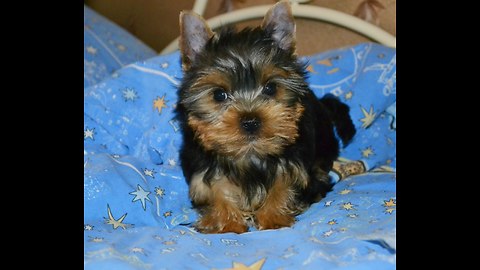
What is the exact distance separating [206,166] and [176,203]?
40cm

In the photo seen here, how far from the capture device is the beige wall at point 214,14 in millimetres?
5156

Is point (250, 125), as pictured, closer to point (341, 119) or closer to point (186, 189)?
point (186, 189)

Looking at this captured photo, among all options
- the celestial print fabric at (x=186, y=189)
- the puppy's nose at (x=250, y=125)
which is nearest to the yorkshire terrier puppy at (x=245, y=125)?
the puppy's nose at (x=250, y=125)

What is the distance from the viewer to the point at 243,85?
287 centimetres

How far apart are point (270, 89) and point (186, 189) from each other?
0.95m

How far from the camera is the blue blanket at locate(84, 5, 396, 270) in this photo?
2.27 m

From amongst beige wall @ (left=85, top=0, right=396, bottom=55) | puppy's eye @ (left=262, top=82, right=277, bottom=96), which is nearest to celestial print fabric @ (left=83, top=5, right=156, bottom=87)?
beige wall @ (left=85, top=0, right=396, bottom=55)

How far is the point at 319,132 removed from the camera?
3.82 meters

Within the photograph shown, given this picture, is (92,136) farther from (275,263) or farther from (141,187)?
(275,263)

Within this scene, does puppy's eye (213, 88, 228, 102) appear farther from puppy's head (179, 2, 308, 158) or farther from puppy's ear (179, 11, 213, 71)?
puppy's ear (179, 11, 213, 71)

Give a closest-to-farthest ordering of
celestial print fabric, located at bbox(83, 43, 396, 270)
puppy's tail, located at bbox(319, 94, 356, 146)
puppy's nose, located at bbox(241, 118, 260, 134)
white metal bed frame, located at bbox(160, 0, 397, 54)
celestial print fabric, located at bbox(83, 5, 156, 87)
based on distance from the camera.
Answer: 1. celestial print fabric, located at bbox(83, 43, 396, 270)
2. puppy's nose, located at bbox(241, 118, 260, 134)
3. puppy's tail, located at bbox(319, 94, 356, 146)
4. celestial print fabric, located at bbox(83, 5, 156, 87)
5. white metal bed frame, located at bbox(160, 0, 397, 54)

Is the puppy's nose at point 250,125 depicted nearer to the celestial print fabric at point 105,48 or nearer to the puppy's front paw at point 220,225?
the puppy's front paw at point 220,225

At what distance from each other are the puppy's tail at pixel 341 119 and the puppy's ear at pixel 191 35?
4.61 ft

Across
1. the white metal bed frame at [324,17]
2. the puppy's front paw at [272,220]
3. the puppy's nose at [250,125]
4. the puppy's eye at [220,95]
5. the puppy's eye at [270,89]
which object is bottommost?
the puppy's front paw at [272,220]
